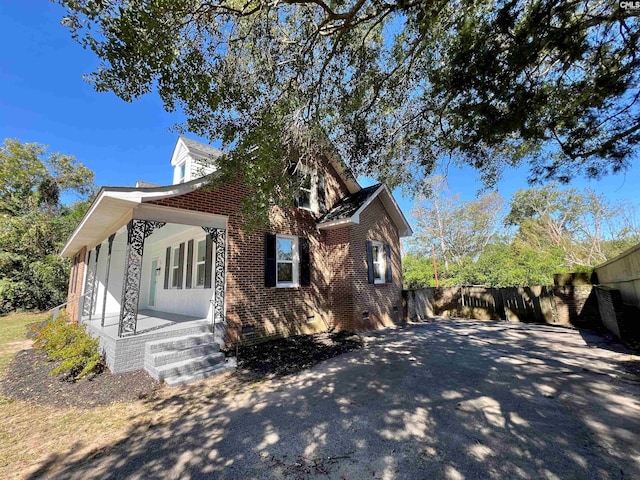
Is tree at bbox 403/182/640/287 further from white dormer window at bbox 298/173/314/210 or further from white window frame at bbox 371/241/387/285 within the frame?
white dormer window at bbox 298/173/314/210

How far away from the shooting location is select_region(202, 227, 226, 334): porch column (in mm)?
7250

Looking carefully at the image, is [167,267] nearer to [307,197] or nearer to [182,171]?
[182,171]

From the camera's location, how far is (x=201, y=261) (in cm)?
863

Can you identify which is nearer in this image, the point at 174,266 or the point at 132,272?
the point at 132,272

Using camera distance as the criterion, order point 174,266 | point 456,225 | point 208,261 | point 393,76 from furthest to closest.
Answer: point 456,225 → point 174,266 → point 208,261 → point 393,76

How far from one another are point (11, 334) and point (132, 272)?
10599 mm

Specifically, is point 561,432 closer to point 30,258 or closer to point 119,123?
point 119,123

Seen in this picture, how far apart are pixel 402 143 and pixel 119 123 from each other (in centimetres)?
1533

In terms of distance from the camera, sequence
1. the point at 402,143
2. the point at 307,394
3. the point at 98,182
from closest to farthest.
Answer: the point at 307,394
the point at 402,143
the point at 98,182

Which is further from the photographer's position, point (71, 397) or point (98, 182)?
point (98, 182)

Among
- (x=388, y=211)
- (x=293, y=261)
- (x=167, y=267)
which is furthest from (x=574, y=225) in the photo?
(x=167, y=267)

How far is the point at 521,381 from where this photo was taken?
479cm

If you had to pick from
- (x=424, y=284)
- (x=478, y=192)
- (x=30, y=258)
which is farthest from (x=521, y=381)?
(x=30, y=258)

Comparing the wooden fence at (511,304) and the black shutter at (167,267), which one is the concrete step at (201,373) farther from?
the wooden fence at (511,304)
